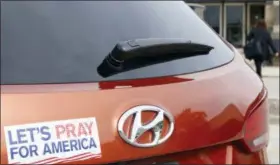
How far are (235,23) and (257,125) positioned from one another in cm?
2230

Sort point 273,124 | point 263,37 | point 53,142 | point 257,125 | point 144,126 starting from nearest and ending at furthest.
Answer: point 53,142, point 144,126, point 257,125, point 273,124, point 263,37

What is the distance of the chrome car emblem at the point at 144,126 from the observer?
1693mm

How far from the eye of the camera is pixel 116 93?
1.75 m

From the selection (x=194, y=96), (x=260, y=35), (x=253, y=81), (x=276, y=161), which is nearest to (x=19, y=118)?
(x=194, y=96)

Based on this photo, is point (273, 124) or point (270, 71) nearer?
point (273, 124)

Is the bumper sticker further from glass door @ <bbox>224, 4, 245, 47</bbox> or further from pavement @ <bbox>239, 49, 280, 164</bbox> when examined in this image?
glass door @ <bbox>224, 4, 245, 47</bbox>

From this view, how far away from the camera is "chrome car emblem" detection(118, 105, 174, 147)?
1693 millimetres

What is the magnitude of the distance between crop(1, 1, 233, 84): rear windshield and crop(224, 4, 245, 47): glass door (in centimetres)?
2168

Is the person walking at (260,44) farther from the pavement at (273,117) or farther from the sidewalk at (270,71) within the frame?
the sidewalk at (270,71)

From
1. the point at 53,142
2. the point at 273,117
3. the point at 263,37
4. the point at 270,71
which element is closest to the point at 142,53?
the point at 53,142

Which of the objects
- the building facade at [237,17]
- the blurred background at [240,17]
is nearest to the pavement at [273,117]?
the blurred background at [240,17]

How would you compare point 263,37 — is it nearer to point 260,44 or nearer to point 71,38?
point 260,44

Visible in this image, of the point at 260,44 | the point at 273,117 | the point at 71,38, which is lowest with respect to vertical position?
the point at 273,117

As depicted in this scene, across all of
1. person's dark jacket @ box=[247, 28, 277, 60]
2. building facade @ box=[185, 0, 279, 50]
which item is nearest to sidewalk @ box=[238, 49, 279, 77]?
person's dark jacket @ box=[247, 28, 277, 60]
